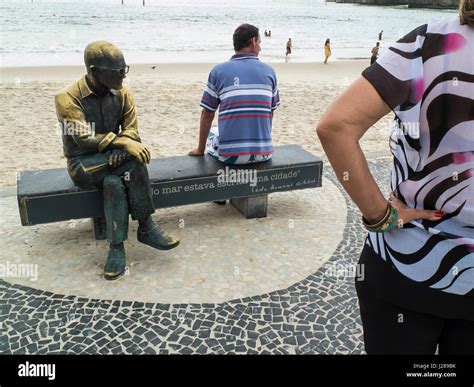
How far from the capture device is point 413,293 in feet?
4.73

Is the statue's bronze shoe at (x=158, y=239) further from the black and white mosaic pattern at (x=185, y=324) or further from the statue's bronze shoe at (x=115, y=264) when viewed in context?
the black and white mosaic pattern at (x=185, y=324)

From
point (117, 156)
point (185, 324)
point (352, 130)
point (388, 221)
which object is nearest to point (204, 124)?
point (117, 156)

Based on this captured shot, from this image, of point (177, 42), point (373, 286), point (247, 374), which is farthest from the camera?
point (177, 42)

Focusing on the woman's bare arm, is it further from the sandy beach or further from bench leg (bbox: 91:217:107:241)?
the sandy beach

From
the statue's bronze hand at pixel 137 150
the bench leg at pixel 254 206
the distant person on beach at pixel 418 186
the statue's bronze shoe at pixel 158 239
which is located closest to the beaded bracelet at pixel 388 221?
the distant person on beach at pixel 418 186

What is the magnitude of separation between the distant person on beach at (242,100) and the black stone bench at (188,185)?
0.21m

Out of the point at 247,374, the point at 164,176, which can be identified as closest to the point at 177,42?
the point at 164,176

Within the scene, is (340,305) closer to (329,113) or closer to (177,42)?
(329,113)

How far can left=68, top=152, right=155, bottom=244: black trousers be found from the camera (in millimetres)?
3660

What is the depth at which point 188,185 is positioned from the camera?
14.2ft

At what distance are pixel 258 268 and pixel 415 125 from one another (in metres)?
2.78

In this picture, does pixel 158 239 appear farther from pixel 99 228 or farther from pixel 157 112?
pixel 157 112

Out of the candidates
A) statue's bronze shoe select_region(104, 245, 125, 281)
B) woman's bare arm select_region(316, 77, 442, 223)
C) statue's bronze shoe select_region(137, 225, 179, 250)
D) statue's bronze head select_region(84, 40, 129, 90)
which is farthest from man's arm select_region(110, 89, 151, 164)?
woman's bare arm select_region(316, 77, 442, 223)

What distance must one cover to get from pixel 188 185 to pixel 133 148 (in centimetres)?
84
